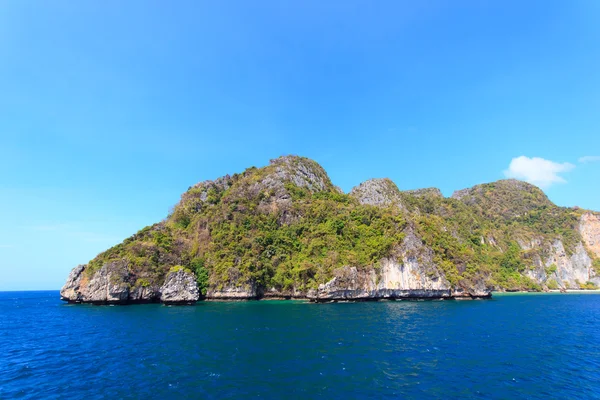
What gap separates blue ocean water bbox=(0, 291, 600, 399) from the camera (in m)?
20.3

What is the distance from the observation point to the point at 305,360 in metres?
26.5

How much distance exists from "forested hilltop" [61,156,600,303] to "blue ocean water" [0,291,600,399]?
33073 mm

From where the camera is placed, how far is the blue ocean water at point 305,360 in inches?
798

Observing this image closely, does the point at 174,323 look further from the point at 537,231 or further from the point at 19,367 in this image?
the point at 537,231

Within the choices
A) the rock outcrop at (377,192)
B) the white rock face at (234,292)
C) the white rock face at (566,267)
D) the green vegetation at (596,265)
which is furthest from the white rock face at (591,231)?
the white rock face at (234,292)

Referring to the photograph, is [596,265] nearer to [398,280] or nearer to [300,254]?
[398,280]

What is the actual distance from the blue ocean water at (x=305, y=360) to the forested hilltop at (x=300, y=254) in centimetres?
3307

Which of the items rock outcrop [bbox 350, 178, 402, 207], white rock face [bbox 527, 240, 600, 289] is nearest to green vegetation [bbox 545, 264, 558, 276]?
white rock face [bbox 527, 240, 600, 289]

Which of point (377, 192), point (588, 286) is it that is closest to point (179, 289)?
point (377, 192)

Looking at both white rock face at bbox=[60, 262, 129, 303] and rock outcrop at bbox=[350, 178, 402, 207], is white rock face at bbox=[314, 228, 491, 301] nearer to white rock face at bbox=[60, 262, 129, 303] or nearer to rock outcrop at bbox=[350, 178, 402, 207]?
white rock face at bbox=[60, 262, 129, 303]

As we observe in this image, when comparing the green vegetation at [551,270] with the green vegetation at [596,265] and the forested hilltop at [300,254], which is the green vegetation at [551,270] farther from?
the green vegetation at [596,265]

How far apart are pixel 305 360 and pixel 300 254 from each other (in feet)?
222

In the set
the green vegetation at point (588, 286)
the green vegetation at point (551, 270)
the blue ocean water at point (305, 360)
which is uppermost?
the green vegetation at point (551, 270)

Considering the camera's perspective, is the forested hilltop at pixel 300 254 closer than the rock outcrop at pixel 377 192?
Yes
